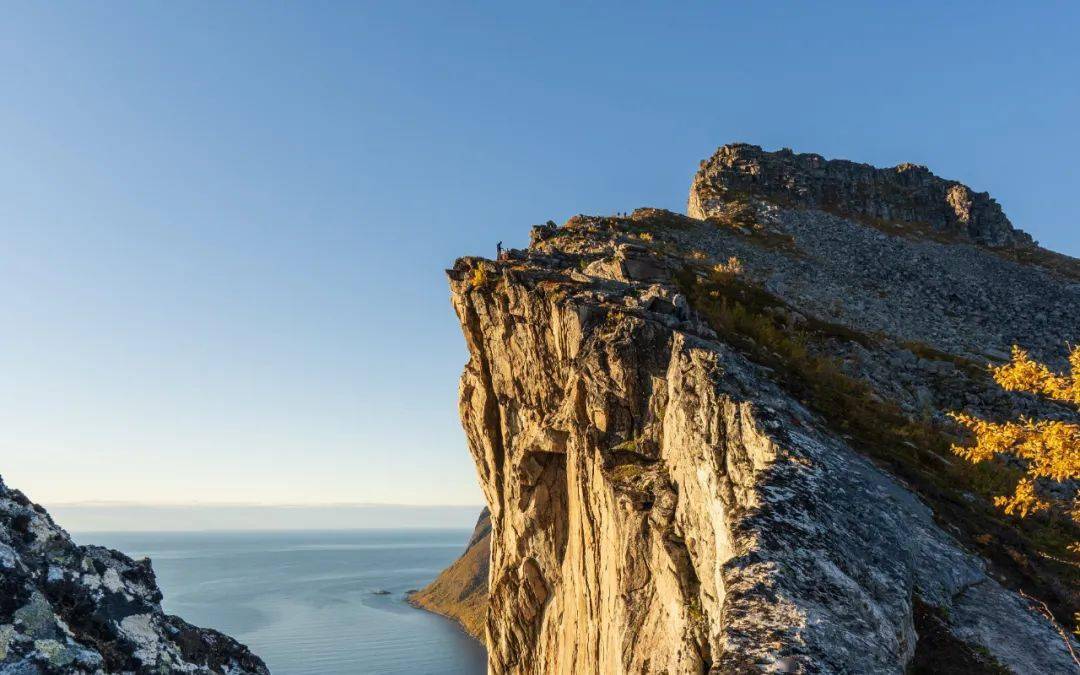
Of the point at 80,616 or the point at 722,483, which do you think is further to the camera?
the point at 722,483

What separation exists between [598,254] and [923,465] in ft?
55.8

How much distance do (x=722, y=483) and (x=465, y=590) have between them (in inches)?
6764

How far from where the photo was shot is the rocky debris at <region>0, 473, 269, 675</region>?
572cm

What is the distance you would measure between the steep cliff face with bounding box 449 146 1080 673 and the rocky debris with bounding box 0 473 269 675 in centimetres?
648

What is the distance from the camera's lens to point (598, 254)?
103 feet

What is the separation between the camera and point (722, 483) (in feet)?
41.3

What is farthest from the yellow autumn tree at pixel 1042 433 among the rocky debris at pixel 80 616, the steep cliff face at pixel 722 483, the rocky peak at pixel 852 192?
the rocky peak at pixel 852 192

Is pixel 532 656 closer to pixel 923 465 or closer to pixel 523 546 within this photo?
pixel 523 546

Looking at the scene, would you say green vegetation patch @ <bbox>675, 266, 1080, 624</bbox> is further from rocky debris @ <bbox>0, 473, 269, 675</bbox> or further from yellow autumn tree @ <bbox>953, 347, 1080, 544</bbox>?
rocky debris @ <bbox>0, 473, 269, 675</bbox>

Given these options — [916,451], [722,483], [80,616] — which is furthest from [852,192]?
[80,616]

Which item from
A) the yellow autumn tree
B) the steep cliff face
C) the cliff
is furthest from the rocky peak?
the cliff

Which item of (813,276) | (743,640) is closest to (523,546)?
(743,640)

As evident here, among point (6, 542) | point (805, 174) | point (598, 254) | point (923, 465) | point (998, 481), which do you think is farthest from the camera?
point (805, 174)

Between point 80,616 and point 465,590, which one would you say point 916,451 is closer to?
point 80,616
